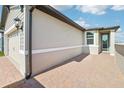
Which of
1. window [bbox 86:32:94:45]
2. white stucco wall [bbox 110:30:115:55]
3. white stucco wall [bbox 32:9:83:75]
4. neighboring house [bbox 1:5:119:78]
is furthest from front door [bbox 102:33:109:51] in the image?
white stucco wall [bbox 32:9:83:75]

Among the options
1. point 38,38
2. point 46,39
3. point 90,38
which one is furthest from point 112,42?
point 38,38

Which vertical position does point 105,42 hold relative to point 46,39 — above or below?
below

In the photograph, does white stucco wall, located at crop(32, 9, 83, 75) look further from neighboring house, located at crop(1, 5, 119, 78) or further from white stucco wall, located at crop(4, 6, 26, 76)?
white stucco wall, located at crop(4, 6, 26, 76)

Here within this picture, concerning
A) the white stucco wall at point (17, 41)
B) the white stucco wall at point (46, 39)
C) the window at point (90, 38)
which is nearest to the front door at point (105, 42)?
the window at point (90, 38)

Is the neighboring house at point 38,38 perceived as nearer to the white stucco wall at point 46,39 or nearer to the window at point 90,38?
the white stucco wall at point 46,39

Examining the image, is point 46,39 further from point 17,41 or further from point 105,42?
point 105,42

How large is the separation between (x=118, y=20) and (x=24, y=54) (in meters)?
10.9

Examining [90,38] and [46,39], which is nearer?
[46,39]

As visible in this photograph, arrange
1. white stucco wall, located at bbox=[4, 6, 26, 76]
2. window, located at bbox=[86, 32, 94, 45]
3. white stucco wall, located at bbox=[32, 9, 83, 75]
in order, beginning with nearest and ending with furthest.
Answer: white stucco wall, located at bbox=[4, 6, 26, 76] < white stucco wall, located at bbox=[32, 9, 83, 75] < window, located at bbox=[86, 32, 94, 45]

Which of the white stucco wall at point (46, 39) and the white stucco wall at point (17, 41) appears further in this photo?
the white stucco wall at point (46, 39)

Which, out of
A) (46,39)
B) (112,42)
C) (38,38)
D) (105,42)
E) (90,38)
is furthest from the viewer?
(105,42)

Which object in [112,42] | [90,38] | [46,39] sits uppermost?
[90,38]
